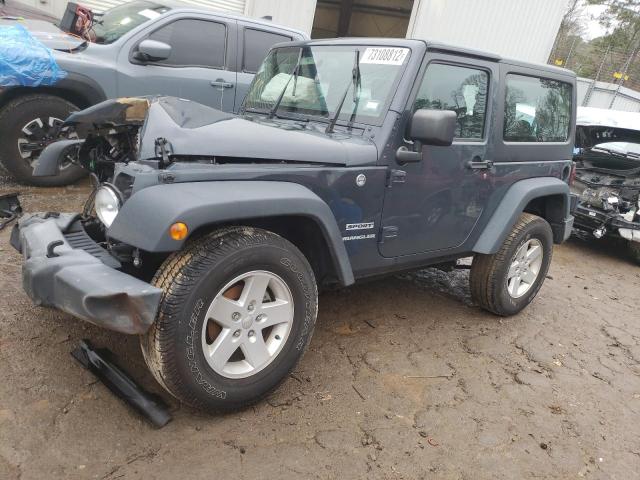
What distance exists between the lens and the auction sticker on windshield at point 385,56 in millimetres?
2912

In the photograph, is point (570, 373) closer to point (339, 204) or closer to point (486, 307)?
point (486, 307)

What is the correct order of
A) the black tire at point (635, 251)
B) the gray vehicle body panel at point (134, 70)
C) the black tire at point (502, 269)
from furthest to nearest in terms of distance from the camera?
the black tire at point (635, 251)
the gray vehicle body panel at point (134, 70)
the black tire at point (502, 269)

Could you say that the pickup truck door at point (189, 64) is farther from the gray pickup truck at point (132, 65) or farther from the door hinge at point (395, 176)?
the door hinge at point (395, 176)

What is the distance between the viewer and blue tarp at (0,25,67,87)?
179 inches

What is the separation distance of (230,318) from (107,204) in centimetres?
79

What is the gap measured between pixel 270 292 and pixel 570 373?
88.5 inches

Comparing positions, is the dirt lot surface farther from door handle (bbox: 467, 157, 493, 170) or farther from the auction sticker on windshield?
the auction sticker on windshield

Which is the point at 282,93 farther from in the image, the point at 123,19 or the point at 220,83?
the point at 123,19

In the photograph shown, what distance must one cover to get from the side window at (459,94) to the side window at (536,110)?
0.27m

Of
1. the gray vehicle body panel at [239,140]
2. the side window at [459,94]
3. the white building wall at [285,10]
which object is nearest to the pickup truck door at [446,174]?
the side window at [459,94]

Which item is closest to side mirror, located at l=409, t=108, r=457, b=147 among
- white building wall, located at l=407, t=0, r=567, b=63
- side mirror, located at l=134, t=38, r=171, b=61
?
side mirror, located at l=134, t=38, r=171, b=61

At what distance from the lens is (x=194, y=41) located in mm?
5605

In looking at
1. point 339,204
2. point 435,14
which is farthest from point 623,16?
point 339,204

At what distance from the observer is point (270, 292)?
2.50 m
